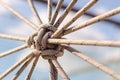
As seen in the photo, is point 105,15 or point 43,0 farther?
point 43,0

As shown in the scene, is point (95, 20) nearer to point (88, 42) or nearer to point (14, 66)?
point (88, 42)

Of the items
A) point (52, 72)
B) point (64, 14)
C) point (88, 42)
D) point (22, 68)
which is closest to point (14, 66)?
point (22, 68)

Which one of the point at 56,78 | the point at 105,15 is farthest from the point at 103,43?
the point at 56,78

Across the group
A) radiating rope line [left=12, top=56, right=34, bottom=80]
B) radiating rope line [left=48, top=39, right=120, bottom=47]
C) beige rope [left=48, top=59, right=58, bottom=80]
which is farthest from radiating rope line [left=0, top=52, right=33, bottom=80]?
radiating rope line [left=48, top=39, right=120, bottom=47]

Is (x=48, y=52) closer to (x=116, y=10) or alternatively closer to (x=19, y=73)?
(x=19, y=73)

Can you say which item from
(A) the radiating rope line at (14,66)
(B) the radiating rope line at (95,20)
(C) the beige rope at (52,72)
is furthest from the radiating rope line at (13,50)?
(B) the radiating rope line at (95,20)

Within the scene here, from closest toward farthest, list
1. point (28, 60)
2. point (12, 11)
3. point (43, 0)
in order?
point (28, 60), point (12, 11), point (43, 0)

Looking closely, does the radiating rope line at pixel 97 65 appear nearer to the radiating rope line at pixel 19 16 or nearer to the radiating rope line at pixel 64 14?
the radiating rope line at pixel 64 14

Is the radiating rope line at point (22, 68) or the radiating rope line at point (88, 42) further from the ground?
the radiating rope line at point (88, 42)

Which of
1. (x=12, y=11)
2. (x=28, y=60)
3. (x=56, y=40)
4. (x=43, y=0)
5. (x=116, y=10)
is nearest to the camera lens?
(x=116, y=10)
